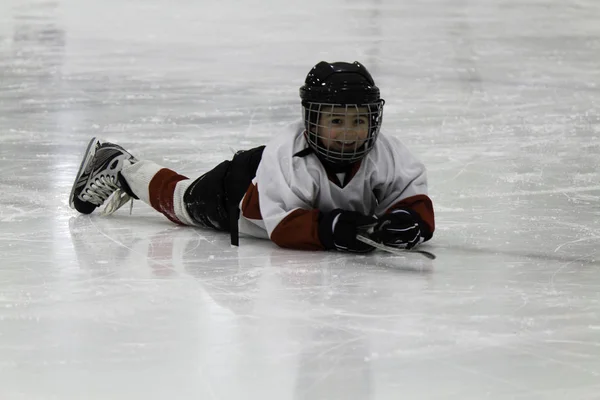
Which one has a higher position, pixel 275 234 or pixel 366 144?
pixel 366 144

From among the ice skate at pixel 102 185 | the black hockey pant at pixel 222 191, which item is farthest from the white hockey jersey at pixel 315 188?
the ice skate at pixel 102 185

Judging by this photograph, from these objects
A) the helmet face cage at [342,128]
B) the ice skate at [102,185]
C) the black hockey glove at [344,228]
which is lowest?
the ice skate at [102,185]

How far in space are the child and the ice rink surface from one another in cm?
8

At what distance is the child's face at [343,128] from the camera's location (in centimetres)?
249

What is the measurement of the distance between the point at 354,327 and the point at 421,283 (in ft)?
1.30

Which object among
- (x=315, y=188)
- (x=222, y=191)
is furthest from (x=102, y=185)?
(x=315, y=188)

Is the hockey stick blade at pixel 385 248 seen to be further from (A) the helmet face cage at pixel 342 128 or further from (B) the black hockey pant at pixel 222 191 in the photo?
(B) the black hockey pant at pixel 222 191

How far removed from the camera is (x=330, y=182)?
2594 millimetres

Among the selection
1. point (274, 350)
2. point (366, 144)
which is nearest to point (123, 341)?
point (274, 350)

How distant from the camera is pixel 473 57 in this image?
5.53 m

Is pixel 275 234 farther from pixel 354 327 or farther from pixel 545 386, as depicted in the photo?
pixel 545 386

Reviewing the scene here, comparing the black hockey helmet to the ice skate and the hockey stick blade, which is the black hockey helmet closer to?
the hockey stick blade

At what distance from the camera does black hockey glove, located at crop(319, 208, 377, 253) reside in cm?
247

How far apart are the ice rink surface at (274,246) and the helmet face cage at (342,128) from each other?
0.90 ft
